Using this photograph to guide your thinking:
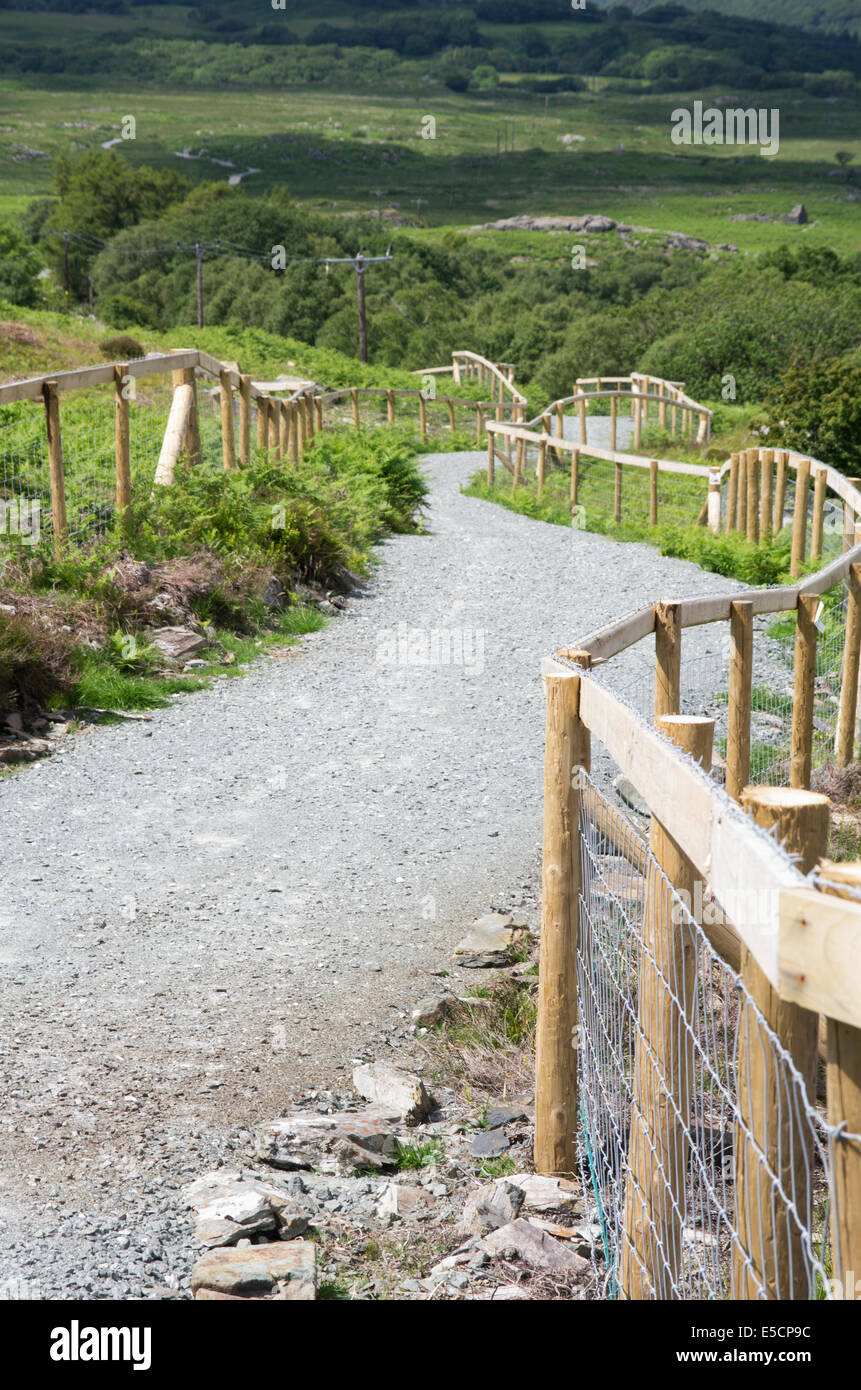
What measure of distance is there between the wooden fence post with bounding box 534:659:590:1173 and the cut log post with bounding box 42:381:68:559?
22.3 feet

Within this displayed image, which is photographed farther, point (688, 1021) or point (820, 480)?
point (820, 480)

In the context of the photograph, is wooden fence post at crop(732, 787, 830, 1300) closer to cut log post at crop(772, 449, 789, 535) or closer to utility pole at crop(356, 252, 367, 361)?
cut log post at crop(772, 449, 789, 535)

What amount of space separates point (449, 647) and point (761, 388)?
28929 mm

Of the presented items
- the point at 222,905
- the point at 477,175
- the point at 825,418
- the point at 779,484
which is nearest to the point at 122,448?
the point at 222,905

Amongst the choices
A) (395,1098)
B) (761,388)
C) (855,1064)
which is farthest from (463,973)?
(761,388)

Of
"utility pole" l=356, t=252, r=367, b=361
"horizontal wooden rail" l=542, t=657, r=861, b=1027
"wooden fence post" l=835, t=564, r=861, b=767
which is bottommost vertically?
"wooden fence post" l=835, t=564, r=861, b=767

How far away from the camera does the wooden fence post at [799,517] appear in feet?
41.8

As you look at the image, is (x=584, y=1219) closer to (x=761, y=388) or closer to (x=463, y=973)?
(x=463, y=973)

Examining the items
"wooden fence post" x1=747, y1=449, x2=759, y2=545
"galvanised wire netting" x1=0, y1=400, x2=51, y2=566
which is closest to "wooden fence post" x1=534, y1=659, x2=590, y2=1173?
"galvanised wire netting" x1=0, y1=400, x2=51, y2=566

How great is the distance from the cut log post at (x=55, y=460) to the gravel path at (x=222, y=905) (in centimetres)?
176

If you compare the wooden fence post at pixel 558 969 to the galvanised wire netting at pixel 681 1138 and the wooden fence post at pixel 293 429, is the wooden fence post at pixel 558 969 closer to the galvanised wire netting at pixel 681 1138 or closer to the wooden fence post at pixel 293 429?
the galvanised wire netting at pixel 681 1138

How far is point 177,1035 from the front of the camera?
461cm

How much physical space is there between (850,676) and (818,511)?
18.8 ft

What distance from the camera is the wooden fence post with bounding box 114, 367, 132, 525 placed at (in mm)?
10352
